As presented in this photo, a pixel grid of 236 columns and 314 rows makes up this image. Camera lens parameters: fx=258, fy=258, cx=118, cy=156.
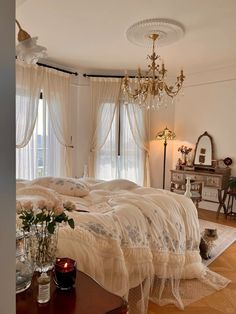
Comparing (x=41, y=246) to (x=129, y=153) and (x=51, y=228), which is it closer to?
(x=51, y=228)

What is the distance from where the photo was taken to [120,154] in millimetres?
5332

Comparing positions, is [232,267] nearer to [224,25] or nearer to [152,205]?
[152,205]

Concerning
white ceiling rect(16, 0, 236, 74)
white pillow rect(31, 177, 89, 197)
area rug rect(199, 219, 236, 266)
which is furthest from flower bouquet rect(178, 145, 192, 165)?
white pillow rect(31, 177, 89, 197)

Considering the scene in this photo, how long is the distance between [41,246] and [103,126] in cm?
422

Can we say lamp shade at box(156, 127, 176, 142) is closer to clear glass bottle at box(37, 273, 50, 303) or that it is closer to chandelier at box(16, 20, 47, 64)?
chandelier at box(16, 20, 47, 64)

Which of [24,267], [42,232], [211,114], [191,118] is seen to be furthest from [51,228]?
[191,118]

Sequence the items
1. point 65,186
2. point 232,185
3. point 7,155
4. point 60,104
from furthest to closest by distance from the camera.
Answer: point 60,104, point 232,185, point 65,186, point 7,155

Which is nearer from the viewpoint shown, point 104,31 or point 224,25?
point 224,25

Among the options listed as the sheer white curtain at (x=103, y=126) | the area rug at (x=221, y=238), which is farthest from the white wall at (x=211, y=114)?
the sheer white curtain at (x=103, y=126)

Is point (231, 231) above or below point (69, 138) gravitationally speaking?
below

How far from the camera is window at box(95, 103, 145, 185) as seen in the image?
5.25 meters

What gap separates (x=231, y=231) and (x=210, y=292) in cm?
181

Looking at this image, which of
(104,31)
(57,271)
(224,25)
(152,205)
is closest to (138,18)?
(104,31)

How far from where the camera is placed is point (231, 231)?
3873 mm
